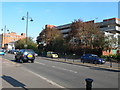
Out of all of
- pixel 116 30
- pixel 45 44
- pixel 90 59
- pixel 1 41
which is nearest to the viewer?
pixel 90 59

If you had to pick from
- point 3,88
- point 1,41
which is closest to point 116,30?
point 3,88

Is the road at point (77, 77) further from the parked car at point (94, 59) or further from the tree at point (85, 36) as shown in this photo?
the tree at point (85, 36)

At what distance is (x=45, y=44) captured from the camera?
5638cm

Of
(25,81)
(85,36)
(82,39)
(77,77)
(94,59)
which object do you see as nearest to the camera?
(25,81)

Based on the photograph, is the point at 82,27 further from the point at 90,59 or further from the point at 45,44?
the point at 45,44

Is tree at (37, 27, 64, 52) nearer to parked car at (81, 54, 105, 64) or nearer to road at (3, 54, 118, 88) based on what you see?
parked car at (81, 54, 105, 64)

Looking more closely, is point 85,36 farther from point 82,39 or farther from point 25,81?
point 25,81

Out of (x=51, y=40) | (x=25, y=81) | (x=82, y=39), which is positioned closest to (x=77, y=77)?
(x=25, y=81)

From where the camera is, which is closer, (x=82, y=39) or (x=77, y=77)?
(x=77, y=77)

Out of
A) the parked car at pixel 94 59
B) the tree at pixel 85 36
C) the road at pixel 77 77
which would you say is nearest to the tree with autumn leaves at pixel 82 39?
the tree at pixel 85 36

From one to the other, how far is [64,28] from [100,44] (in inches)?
2193

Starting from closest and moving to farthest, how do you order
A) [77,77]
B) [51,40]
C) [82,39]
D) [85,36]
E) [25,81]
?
[25,81] → [77,77] → [85,36] → [82,39] → [51,40]

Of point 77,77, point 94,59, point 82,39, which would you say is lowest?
point 77,77

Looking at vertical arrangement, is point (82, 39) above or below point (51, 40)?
below
